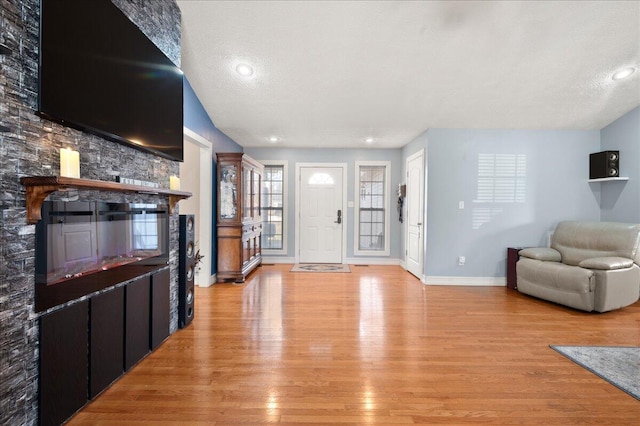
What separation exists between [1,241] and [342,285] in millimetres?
3787

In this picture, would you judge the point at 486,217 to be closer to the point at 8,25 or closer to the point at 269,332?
the point at 269,332

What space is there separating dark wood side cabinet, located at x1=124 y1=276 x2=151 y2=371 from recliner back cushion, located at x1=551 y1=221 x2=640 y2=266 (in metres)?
4.82

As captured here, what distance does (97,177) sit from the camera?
1974 millimetres

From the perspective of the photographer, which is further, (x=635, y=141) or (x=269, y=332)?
(x=635, y=141)

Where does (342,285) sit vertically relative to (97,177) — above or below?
below

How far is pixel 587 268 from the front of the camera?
11.9 ft

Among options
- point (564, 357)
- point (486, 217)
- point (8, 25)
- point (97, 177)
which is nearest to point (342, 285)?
point (486, 217)

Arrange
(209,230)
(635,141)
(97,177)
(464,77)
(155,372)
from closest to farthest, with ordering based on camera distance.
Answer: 1. (97,177)
2. (155,372)
3. (464,77)
4. (635,141)
5. (209,230)

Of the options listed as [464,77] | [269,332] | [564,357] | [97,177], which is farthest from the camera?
[464,77]

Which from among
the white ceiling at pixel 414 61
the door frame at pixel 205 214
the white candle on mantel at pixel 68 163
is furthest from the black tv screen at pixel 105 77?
the door frame at pixel 205 214

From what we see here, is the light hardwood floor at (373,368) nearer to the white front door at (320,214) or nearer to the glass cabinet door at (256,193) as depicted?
the glass cabinet door at (256,193)

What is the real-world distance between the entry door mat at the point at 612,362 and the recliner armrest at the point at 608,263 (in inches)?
43.8

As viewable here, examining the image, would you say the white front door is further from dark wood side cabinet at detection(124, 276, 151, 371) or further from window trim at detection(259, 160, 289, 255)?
dark wood side cabinet at detection(124, 276, 151, 371)

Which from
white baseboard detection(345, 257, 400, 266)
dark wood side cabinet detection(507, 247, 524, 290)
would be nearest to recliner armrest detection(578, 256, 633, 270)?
dark wood side cabinet detection(507, 247, 524, 290)
